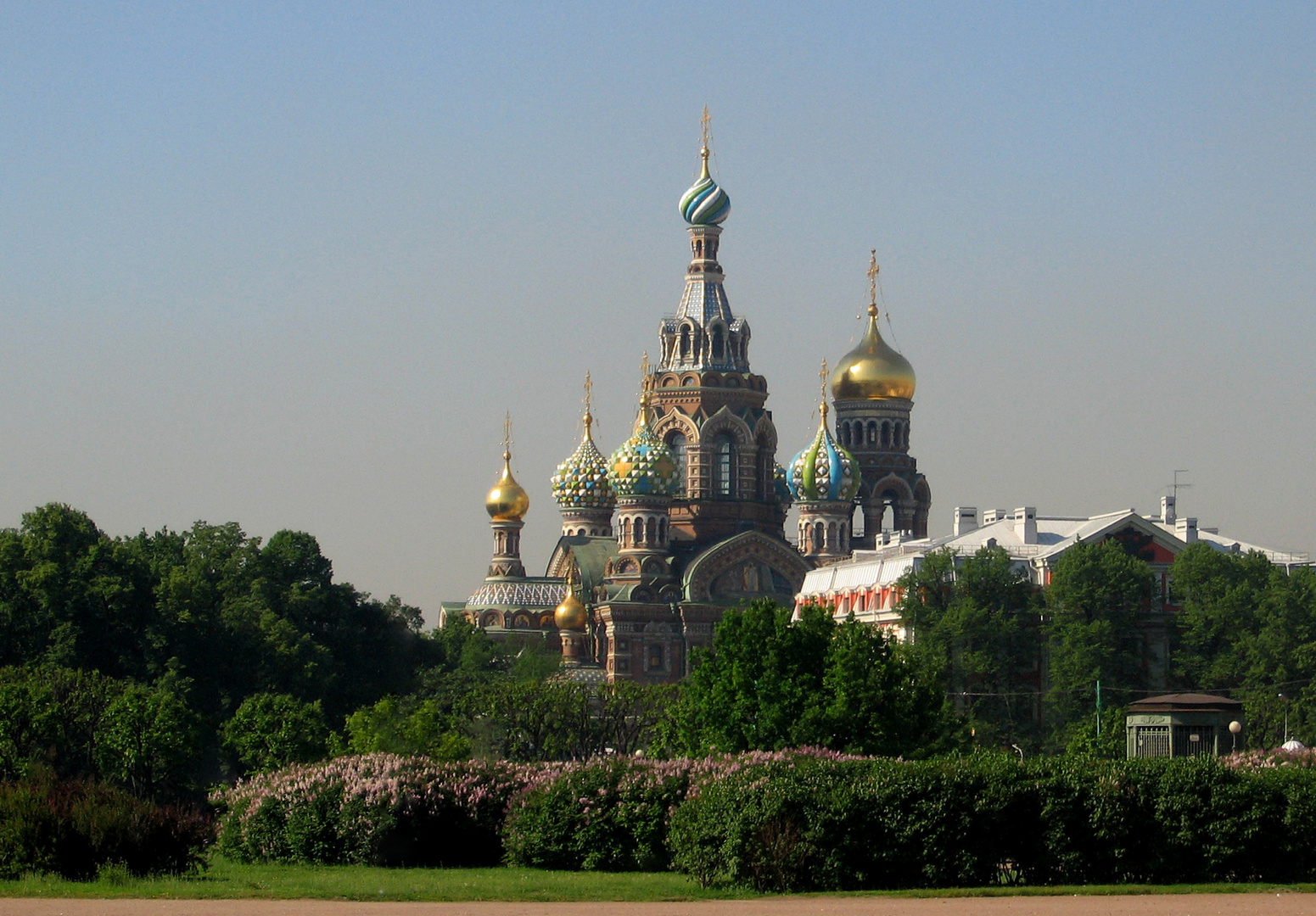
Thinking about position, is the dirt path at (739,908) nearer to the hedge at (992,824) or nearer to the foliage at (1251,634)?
the hedge at (992,824)

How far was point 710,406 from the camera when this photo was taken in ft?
366

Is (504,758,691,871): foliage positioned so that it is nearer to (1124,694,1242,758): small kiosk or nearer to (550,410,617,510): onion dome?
(1124,694,1242,758): small kiosk

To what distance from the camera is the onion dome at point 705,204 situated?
114m

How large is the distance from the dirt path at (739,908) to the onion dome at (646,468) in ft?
262

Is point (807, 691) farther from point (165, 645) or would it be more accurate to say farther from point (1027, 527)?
point (1027, 527)

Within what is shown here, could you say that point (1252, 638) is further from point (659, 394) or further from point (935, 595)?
point (659, 394)

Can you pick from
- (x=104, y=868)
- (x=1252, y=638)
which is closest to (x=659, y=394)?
(x=1252, y=638)

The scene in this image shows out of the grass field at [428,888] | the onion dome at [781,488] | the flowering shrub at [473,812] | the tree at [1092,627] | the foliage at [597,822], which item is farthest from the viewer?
the onion dome at [781,488]

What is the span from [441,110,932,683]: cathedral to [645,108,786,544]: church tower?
0.24 feet

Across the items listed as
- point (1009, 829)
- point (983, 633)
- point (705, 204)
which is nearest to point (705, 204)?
point (705, 204)

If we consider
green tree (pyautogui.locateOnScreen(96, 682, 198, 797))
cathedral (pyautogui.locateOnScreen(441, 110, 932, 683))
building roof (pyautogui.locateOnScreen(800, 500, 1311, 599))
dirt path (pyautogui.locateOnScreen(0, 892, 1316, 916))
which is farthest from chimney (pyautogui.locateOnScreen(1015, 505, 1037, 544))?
dirt path (pyautogui.locateOnScreen(0, 892, 1316, 916))

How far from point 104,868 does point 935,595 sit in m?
50.7

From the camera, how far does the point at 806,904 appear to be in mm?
28844

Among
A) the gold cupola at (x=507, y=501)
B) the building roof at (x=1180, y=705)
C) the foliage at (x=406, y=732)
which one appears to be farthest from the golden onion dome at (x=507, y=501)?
the building roof at (x=1180, y=705)
